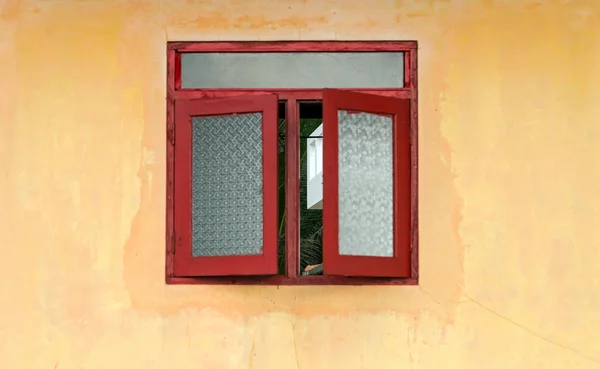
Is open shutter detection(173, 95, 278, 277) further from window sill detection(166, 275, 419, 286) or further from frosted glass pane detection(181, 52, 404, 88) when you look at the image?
frosted glass pane detection(181, 52, 404, 88)

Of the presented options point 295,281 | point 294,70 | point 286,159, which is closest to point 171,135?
point 286,159

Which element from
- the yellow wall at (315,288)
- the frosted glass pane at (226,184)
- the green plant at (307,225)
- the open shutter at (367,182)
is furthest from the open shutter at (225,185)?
the green plant at (307,225)

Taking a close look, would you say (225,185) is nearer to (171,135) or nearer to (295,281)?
(171,135)

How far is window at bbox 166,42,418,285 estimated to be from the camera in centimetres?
548

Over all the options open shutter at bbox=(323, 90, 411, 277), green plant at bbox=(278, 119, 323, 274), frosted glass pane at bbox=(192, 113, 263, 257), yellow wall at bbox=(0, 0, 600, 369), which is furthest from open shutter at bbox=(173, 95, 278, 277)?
green plant at bbox=(278, 119, 323, 274)

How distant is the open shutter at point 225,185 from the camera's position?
216 inches

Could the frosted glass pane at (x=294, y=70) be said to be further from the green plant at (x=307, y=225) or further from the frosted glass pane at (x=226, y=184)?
the green plant at (x=307, y=225)

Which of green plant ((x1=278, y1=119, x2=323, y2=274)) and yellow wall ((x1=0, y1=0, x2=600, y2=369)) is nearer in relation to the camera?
yellow wall ((x1=0, y1=0, x2=600, y2=369))

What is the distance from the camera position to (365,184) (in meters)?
5.58

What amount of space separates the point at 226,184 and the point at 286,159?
1.04 ft

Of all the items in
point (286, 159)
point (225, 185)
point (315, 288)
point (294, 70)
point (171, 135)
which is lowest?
point (315, 288)

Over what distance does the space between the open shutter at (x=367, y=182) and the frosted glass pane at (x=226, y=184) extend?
0.36m
